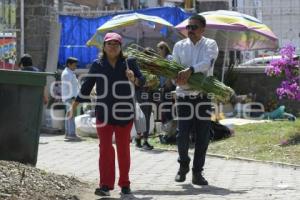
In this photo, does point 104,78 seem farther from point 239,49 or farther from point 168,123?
point 239,49

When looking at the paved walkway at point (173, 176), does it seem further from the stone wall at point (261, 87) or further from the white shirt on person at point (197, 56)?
the stone wall at point (261, 87)

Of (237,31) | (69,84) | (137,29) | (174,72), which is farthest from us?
(137,29)

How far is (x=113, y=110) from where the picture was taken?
6.92m

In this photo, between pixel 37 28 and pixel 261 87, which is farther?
pixel 261 87

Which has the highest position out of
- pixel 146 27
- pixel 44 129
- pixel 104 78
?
pixel 146 27

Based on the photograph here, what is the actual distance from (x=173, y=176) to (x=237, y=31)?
726 centimetres

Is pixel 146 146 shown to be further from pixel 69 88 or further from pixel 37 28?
pixel 37 28

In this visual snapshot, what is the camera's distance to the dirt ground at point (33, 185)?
245 inches

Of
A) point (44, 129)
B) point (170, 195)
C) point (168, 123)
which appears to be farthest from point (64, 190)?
point (44, 129)

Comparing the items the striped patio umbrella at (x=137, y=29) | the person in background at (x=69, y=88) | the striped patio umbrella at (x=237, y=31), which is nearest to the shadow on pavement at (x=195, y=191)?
the person in background at (x=69, y=88)

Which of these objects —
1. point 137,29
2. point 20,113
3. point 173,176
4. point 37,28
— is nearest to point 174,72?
point 173,176

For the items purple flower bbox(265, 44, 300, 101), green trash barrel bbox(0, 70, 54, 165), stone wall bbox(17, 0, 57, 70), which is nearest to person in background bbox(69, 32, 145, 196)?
green trash barrel bbox(0, 70, 54, 165)

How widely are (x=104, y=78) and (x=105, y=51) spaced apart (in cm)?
29

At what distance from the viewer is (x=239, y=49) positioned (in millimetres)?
16469
